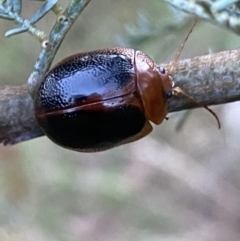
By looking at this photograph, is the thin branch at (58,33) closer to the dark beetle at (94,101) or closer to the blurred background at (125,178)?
the dark beetle at (94,101)

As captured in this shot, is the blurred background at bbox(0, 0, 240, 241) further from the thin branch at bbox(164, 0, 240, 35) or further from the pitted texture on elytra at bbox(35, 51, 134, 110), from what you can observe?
the thin branch at bbox(164, 0, 240, 35)

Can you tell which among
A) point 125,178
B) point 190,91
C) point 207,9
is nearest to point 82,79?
point 190,91

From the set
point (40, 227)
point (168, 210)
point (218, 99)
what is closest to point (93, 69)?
point (218, 99)

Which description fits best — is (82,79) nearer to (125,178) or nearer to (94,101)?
(94,101)

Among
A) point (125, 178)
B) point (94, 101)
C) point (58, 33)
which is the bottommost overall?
point (125, 178)

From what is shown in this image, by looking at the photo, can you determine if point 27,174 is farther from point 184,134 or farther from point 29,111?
point 29,111

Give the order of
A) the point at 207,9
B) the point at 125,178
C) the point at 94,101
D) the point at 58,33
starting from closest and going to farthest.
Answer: the point at 207,9 → the point at 58,33 → the point at 94,101 → the point at 125,178

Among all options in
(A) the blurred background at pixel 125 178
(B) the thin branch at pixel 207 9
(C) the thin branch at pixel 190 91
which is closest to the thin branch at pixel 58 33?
(C) the thin branch at pixel 190 91

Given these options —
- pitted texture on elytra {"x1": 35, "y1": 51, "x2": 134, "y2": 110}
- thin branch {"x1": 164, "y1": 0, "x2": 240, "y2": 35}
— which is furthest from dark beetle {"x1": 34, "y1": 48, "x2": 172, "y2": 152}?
thin branch {"x1": 164, "y1": 0, "x2": 240, "y2": 35}
